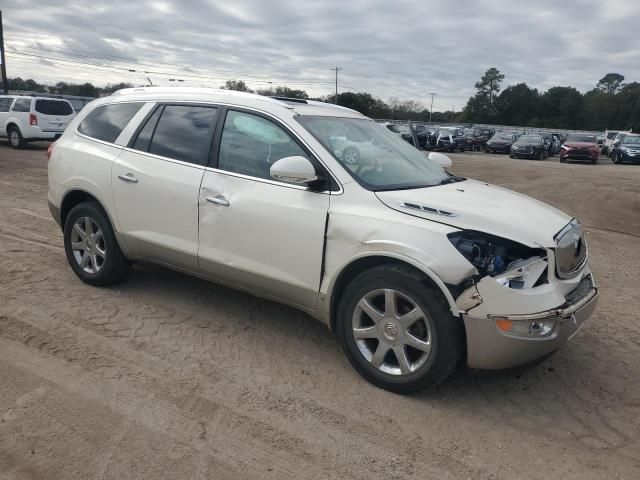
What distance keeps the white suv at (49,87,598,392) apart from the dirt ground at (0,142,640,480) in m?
0.36

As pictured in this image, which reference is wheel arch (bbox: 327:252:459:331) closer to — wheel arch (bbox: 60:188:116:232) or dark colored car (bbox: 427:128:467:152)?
wheel arch (bbox: 60:188:116:232)

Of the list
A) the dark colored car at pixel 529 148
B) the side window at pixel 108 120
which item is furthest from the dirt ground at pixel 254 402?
the dark colored car at pixel 529 148

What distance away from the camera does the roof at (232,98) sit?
13.1ft

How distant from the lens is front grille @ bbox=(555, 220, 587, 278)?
3.23m

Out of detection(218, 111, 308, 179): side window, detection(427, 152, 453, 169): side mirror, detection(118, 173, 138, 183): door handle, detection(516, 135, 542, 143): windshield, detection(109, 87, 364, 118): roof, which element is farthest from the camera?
detection(516, 135, 542, 143): windshield

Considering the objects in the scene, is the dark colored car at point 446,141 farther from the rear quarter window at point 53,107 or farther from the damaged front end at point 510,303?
the damaged front end at point 510,303

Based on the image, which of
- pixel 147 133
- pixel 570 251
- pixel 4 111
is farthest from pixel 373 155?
pixel 4 111

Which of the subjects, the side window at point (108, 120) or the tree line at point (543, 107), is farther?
the tree line at point (543, 107)

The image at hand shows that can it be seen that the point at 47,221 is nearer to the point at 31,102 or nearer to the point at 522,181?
the point at 31,102

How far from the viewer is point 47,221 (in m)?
7.57

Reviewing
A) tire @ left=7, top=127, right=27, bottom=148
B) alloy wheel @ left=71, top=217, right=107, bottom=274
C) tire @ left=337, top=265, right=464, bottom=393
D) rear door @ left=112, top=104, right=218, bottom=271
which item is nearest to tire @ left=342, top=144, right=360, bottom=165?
tire @ left=337, top=265, right=464, bottom=393

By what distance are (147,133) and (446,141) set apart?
32514 millimetres

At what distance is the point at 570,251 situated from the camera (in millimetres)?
3375

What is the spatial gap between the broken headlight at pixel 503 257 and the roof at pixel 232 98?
1.61 metres
